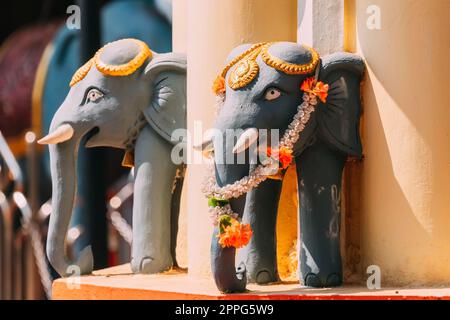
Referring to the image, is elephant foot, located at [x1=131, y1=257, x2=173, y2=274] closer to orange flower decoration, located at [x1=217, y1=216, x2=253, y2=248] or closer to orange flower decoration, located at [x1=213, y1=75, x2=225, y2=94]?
orange flower decoration, located at [x1=213, y1=75, x2=225, y2=94]

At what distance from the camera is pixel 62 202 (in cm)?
1030

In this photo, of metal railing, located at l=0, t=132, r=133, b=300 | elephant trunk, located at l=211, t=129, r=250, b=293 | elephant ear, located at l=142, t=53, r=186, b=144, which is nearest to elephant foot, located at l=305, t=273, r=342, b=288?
elephant trunk, located at l=211, t=129, r=250, b=293

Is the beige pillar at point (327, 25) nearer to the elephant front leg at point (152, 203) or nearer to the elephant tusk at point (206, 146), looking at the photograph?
the elephant tusk at point (206, 146)

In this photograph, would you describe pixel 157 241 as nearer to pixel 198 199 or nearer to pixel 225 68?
pixel 198 199

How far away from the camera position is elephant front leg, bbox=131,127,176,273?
10281mm

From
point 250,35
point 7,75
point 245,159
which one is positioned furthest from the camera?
point 7,75

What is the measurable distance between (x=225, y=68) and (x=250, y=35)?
1.73 feet

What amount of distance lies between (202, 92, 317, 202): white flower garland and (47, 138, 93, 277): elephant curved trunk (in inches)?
59.3

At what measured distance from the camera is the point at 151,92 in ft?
33.9

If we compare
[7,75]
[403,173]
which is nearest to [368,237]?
[403,173]

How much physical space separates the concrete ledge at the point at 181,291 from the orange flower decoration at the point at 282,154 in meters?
0.71

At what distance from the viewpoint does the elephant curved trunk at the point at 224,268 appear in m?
8.75

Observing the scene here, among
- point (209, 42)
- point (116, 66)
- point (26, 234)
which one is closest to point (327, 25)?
point (209, 42)

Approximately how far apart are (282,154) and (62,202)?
197 centimetres
